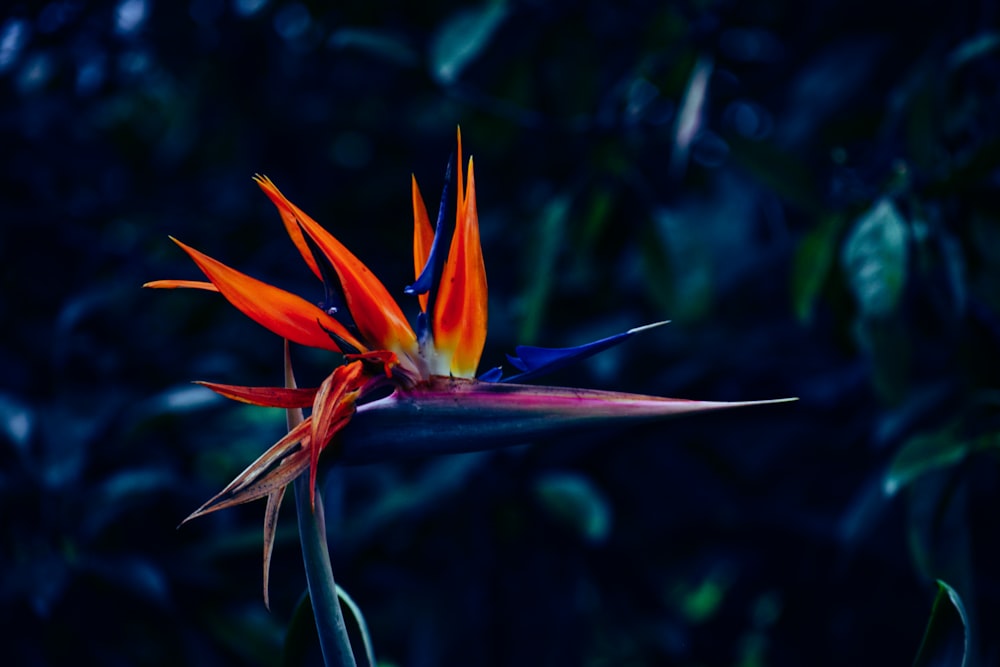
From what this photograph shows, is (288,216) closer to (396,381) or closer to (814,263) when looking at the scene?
(396,381)

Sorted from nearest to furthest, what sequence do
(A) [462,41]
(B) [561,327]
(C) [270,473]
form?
(C) [270,473], (A) [462,41], (B) [561,327]

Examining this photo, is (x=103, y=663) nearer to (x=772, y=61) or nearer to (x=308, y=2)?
(x=308, y=2)

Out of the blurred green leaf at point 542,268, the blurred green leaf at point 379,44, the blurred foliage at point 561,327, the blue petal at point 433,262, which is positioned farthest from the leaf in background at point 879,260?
the blurred green leaf at point 379,44

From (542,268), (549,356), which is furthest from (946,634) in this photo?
(542,268)

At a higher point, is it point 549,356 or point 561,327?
point 549,356

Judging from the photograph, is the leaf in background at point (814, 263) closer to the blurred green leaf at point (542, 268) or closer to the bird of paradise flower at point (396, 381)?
the blurred green leaf at point (542, 268)

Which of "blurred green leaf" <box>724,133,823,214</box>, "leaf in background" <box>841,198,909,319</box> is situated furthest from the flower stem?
"blurred green leaf" <box>724,133,823,214</box>

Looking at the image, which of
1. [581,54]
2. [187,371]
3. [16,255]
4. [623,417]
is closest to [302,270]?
[187,371]
